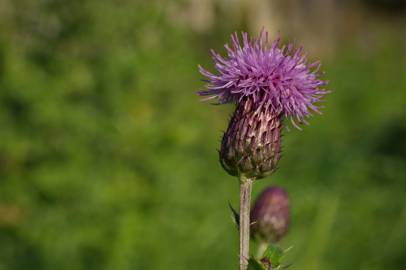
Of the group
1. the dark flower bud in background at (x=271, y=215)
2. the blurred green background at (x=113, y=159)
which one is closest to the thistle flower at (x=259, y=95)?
the dark flower bud in background at (x=271, y=215)

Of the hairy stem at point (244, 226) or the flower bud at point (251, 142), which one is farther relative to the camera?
the flower bud at point (251, 142)

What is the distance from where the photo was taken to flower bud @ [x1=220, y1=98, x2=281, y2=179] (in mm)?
1644

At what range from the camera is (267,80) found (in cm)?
166

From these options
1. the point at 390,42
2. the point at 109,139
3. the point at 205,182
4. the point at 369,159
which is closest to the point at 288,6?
the point at 390,42

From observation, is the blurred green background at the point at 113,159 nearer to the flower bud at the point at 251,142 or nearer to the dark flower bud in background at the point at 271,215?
the dark flower bud in background at the point at 271,215

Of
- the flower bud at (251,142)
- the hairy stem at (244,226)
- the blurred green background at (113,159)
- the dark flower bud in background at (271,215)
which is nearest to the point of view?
the hairy stem at (244,226)

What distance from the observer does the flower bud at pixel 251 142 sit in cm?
164

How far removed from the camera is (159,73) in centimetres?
482

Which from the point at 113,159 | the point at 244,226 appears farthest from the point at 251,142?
the point at 113,159

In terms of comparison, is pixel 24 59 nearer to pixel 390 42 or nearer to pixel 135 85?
pixel 135 85

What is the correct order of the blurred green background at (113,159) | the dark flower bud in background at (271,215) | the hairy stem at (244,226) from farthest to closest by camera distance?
the blurred green background at (113,159), the dark flower bud in background at (271,215), the hairy stem at (244,226)

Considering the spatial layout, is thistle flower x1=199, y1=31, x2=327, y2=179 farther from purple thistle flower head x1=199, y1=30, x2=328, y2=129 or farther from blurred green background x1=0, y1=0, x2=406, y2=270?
blurred green background x1=0, y1=0, x2=406, y2=270

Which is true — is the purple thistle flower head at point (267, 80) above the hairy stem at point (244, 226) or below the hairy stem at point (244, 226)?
above

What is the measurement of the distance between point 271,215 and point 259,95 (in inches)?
26.2
